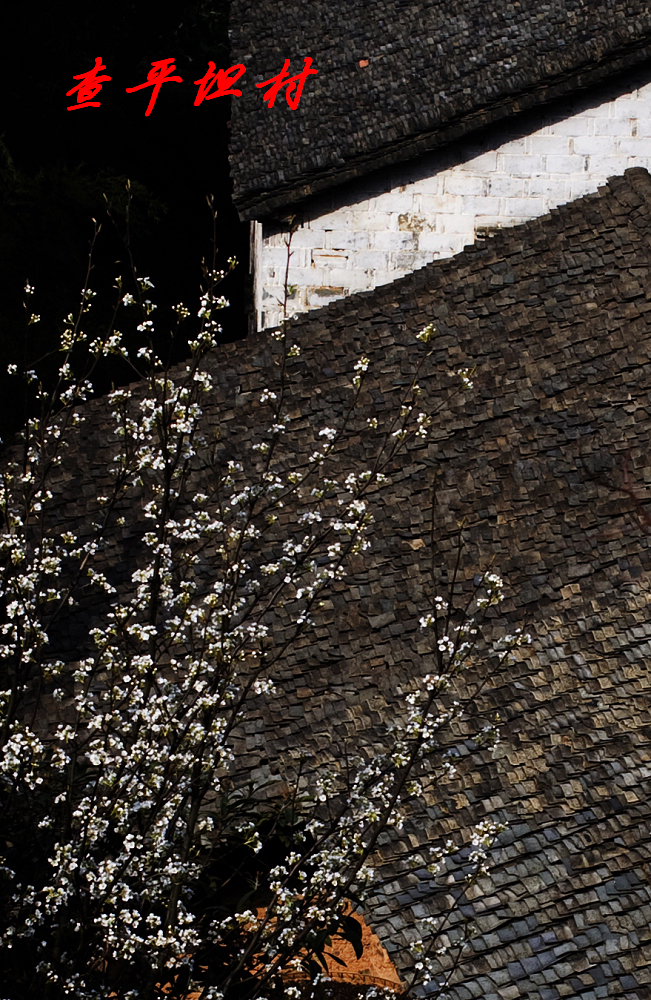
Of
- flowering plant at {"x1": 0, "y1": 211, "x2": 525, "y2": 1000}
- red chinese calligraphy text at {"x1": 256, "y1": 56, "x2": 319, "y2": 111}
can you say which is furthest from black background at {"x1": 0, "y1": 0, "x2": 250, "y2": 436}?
flowering plant at {"x1": 0, "y1": 211, "x2": 525, "y2": 1000}

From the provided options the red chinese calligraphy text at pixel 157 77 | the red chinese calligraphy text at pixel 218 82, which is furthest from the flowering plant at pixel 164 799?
the red chinese calligraphy text at pixel 157 77

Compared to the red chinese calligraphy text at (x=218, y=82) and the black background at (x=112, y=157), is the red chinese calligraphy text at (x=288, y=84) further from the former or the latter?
the black background at (x=112, y=157)

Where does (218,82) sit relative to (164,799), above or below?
above

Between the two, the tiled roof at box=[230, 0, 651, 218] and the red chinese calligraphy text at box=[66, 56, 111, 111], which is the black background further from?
the tiled roof at box=[230, 0, 651, 218]

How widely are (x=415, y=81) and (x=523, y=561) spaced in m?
6.77

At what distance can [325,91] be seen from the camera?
13398 millimetres

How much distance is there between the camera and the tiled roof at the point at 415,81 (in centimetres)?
1234

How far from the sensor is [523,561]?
8.31 m

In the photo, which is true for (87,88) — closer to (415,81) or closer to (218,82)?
(218,82)

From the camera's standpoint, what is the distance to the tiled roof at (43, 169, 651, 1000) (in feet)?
20.9

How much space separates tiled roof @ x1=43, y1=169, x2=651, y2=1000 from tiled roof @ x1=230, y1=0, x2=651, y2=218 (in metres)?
2.24

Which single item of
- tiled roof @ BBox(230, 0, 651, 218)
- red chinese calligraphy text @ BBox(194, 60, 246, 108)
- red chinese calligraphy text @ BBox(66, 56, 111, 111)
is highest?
red chinese calligraphy text @ BBox(66, 56, 111, 111)

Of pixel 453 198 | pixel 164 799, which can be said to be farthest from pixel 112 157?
pixel 164 799

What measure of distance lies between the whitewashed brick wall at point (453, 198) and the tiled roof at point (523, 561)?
2068 millimetres
